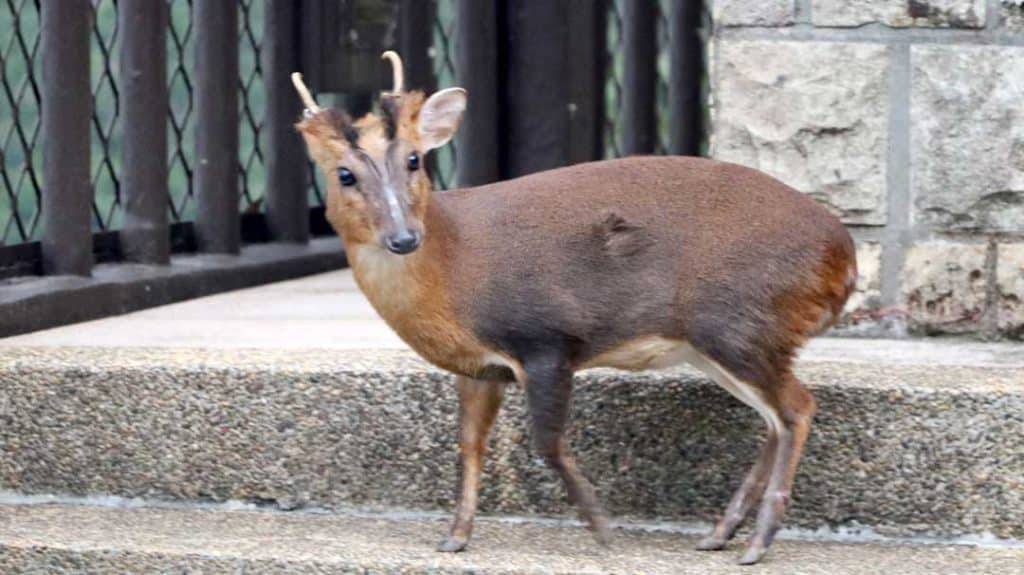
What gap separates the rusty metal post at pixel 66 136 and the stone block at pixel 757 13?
4.75 ft

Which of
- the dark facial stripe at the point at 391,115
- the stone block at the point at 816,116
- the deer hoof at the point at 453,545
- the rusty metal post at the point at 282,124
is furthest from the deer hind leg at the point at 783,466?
the rusty metal post at the point at 282,124

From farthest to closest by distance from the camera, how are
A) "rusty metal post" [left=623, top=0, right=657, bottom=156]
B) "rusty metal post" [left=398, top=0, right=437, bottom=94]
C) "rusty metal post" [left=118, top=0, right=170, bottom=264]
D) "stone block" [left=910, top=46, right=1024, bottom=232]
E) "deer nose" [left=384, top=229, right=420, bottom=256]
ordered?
1. "rusty metal post" [left=623, top=0, right=657, bottom=156]
2. "rusty metal post" [left=398, top=0, right=437, bottom=94]
3. "rusty metal post" [left=118, top=0, right=170, bottom=264]
4. "stone block" [left=910, top=46, right=1024, bottom=232]
5. "deer nose" [left=384, top=229, right=420, bottom=256]

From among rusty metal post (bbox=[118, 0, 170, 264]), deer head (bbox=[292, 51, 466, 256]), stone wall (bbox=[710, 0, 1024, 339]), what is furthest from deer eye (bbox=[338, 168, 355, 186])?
rusty metal post (bbox=[118, 0, 170, 264])

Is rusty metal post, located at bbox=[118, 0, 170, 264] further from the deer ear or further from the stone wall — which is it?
the deer ear

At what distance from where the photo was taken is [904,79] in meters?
4.05

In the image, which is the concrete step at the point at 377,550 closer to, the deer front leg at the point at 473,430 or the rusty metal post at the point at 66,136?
the deer front leg at the point at 473,430

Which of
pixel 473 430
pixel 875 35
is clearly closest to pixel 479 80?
pixel 875 35

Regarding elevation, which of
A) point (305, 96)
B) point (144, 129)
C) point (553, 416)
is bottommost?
point (553, 416)

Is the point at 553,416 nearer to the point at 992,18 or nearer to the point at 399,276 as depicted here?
the point at 399,276

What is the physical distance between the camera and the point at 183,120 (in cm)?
560

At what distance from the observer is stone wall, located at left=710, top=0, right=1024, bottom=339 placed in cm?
402

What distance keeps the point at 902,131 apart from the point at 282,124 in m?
2.22

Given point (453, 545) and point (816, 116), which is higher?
point (816, 116)

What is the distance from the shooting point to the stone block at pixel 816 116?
4059 mm
